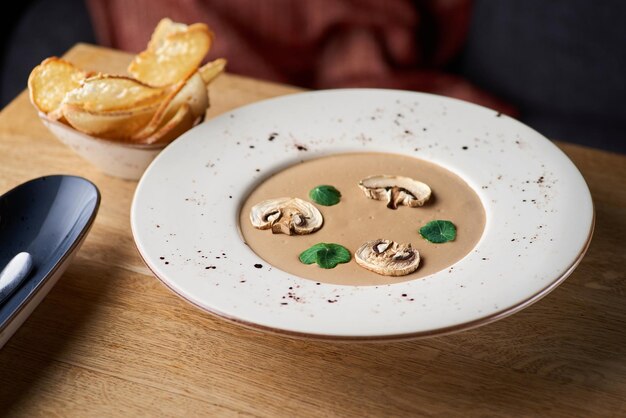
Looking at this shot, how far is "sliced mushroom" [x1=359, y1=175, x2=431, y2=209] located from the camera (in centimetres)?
102

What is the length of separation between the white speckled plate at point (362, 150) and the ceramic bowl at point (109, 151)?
84 millimetres

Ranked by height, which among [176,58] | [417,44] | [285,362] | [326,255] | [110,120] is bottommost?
[285,362]

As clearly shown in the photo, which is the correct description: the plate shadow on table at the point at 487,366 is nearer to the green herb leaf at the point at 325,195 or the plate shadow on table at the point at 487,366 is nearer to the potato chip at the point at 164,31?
the green herb leaf at the point at 325,195

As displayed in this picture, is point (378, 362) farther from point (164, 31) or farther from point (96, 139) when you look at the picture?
point (164, 31)

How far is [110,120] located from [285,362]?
46 cm

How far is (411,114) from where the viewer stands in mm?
1209

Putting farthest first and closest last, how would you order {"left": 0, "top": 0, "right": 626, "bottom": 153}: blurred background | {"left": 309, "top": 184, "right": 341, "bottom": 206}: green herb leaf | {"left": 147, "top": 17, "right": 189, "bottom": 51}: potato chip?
{"left": 0, "top": 0, "right": 626, "bottom": 153}: blurred background → {"left": 147, "top": 17, "right": 189, "bottom": 51}: potato chip → {"left": 309, "top": 184, "right": 341, "bottom": 206}: green herb leaf

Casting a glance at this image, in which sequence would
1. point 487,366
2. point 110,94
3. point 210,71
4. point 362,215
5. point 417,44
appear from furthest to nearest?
point 417,44 → point 210,71 → point 110,94 → point 362,215 → point 487,366

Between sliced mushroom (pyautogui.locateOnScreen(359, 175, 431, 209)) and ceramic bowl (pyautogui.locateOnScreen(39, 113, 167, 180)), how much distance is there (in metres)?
0.33

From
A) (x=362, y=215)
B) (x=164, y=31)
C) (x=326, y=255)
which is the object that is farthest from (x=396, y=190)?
(x=164, y=31)

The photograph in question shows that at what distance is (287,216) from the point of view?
98 cm

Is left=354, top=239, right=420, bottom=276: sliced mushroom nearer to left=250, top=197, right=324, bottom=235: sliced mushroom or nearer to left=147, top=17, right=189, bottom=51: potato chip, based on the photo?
→ left=250, top=197, right=324, bottom=235: sliced mushroom

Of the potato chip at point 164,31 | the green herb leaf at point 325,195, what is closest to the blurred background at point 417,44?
the potato chip at point 164,31

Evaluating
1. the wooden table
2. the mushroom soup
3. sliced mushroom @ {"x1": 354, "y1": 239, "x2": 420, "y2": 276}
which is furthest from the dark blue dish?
sliced mushroom @ {"x1": 354, "y1": 239, "x2": 420, "y2": 276}
